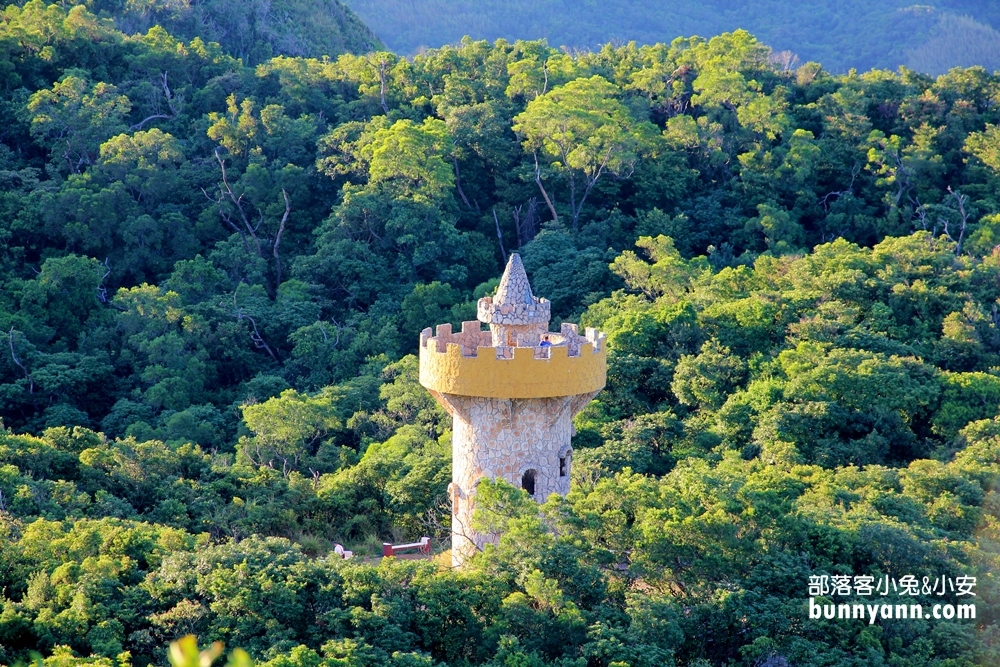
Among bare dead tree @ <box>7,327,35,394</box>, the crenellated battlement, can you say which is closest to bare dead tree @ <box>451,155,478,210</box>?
bare dead tree @ <box>7,327,35,394</box>

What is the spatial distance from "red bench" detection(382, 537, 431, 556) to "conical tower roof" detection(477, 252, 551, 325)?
659 cm

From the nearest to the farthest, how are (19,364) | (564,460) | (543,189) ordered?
(564,460), (19,364), (543,189)

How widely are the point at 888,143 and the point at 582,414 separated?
67.6 ft

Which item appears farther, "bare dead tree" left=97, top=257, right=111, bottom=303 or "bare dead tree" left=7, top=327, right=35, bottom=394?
"bare dead tree" left=97, top=257, right=111, bottom=303

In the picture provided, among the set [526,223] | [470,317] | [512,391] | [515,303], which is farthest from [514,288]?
[526,223]

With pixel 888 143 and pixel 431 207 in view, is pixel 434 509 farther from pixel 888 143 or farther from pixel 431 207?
pixel 888 143

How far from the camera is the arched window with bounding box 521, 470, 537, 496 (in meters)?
24.0

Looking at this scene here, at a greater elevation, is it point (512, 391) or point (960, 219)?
point (960, 219)

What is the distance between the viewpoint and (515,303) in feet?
77.2

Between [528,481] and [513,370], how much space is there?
2.10 metres

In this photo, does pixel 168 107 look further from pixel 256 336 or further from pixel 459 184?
pixel 256 336

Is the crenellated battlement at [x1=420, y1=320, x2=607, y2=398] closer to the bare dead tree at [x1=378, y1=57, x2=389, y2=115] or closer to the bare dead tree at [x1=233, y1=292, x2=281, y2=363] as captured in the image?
the bare dead tree at [x1=233, y1=292, x2=281, y2=363]

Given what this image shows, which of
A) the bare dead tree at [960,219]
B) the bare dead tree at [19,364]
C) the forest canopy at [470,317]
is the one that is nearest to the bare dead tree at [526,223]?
the forest canopy at [470,317]

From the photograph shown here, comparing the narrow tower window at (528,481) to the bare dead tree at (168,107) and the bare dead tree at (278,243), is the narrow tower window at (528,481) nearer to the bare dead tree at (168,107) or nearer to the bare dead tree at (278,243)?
the bare dead tree at (278,243)
